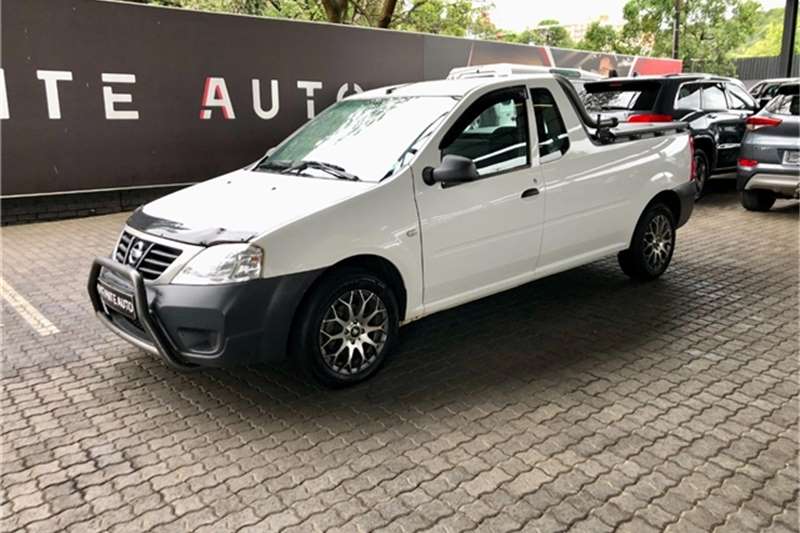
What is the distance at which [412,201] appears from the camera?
386 cm

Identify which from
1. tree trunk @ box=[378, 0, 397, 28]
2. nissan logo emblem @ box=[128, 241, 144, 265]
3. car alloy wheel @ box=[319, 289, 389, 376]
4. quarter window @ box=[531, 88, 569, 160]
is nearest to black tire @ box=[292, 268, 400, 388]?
car alloy wheel @ box=[319, 289, 389, 376]

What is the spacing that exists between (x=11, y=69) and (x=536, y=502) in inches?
334

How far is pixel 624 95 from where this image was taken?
936 centimetres

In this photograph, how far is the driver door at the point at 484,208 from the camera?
4004 mm

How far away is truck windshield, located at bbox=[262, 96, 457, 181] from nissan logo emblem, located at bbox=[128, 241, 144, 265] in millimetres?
1260

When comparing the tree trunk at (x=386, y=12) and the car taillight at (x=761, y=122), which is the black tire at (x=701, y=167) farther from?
the tree trunk at (x=386, y=12)

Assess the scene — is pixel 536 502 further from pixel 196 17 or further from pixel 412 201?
pixel 196 17

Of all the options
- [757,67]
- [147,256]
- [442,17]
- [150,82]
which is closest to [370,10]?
[442,17]

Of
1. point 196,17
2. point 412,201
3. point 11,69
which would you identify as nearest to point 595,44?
point 196,17

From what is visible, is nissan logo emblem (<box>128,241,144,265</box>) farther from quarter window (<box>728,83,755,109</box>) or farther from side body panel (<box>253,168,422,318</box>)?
quarter window (<box>728,83,755,109</box>)

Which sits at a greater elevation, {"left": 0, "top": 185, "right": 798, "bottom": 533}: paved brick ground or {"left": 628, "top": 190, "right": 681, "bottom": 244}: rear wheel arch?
{"left": 628, "top": 190, "right": 681, "bottom": 244}: rear wheel arch

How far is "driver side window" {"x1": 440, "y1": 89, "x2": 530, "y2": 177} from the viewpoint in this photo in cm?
420

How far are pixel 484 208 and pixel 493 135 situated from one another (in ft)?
1.89

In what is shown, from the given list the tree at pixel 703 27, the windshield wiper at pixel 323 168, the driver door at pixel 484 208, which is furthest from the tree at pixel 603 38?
the windshield wiper at pixel 323 168
